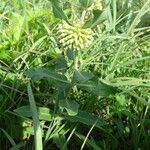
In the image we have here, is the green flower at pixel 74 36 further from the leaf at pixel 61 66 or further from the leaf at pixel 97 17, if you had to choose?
the leaf at pixel 61 66

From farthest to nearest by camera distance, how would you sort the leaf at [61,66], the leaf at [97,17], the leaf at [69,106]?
1. the leaf at [61,66]
2. the leaf at [69,106]
3. the leaf at [97,17]

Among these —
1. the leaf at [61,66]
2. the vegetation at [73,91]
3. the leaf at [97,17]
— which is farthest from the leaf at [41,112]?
the leaf at [97,17]

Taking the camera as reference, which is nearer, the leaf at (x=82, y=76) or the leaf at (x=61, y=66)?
the leaf at (x=82, y=76)

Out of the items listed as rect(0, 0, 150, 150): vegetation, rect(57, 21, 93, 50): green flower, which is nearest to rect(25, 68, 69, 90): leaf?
A: rect(0, 0, 150, 150): vegetation

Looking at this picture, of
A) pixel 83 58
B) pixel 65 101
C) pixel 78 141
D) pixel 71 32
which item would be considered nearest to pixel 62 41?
pixel 71 32

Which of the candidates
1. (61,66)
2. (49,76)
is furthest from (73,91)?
(49,76)

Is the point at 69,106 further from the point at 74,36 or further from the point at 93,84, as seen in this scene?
the point at 74,36

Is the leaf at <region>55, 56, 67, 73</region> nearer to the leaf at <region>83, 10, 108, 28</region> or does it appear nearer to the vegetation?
the vegetation

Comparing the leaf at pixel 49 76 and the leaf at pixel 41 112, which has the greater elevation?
the leaf at pixel 49 76
